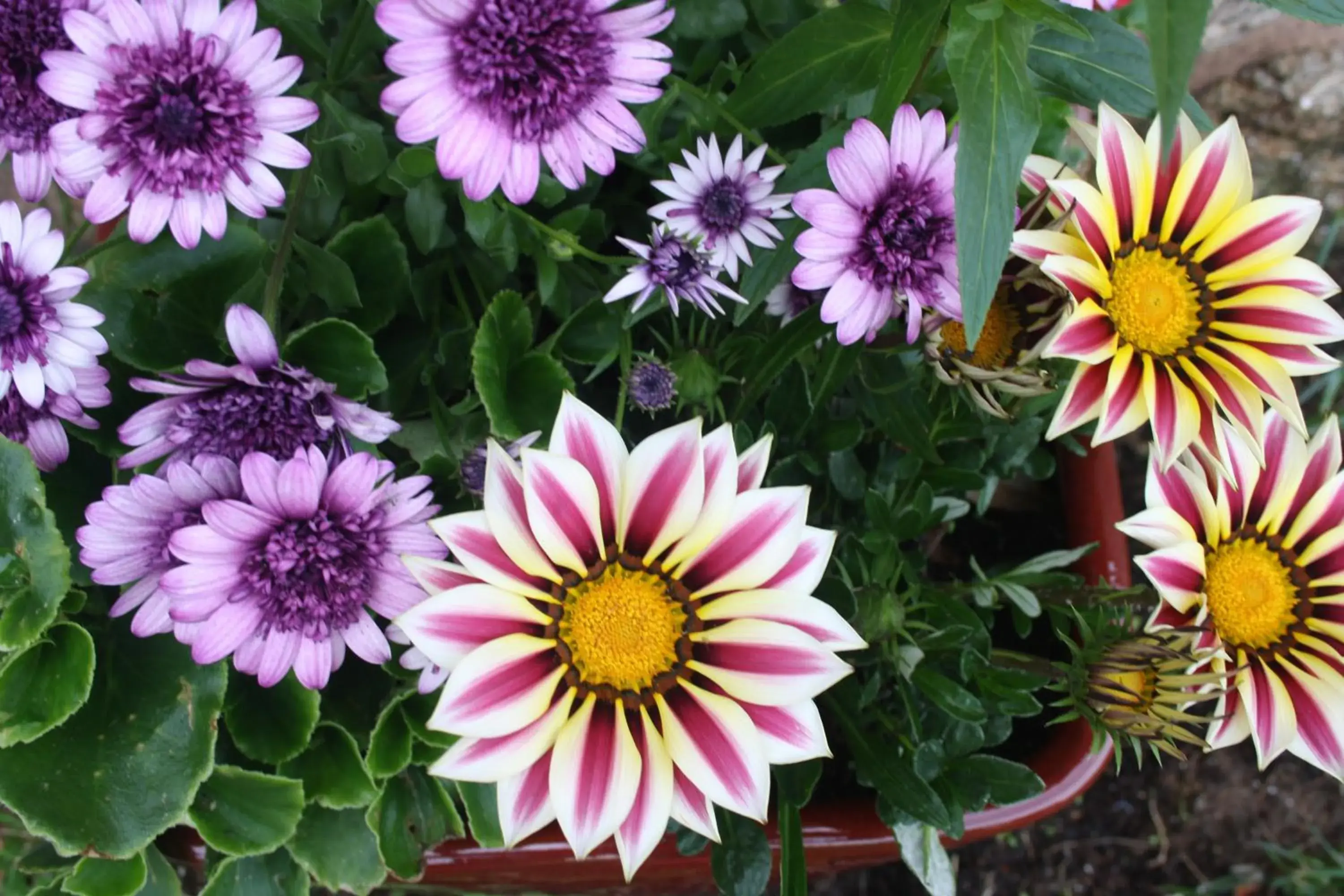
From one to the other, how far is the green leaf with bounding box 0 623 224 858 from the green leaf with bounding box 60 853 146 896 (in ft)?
0.07

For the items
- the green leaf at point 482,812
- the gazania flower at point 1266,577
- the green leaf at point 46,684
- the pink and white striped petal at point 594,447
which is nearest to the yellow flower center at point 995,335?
the gazania flower at point 1266,577

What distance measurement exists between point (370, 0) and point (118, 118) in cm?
17

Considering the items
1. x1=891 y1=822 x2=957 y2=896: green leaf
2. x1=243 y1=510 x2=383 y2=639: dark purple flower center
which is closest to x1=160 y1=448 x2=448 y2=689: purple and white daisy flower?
x1=243 y1=510 x2=383 y2=639: dark purple flower center

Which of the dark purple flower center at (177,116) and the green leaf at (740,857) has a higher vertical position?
the dark purple flower center at (177,116)

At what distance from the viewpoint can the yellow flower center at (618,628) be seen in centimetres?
56

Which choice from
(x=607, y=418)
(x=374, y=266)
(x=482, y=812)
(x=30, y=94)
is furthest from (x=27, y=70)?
(x=482, y=812)

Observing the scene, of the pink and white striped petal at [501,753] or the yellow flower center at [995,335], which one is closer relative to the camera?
the pink and white striped petal at [501,753]

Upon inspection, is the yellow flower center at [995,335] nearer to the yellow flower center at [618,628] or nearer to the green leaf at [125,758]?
the yellow flower center at [618,628]

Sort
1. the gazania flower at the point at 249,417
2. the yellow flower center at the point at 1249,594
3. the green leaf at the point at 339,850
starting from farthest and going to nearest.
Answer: the green leaf at the point at 339,850 → the yellow flower center at the point at 1249,594 → the gazania flower at the point at 249,417

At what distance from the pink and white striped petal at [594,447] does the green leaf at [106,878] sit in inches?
17.0

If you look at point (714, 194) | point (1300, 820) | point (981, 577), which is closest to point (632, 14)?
point (714, 194)

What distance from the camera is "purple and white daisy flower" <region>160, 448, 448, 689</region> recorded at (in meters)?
0.54

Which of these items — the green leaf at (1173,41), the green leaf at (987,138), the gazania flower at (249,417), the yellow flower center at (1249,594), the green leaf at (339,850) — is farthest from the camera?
the green leaf at (339,850)

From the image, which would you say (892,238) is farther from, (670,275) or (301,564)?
(301,564)
